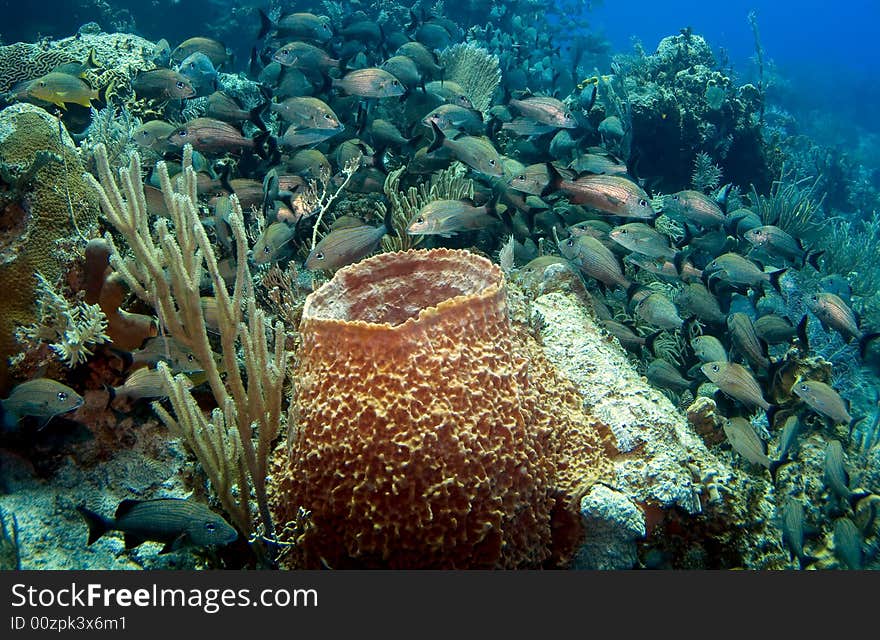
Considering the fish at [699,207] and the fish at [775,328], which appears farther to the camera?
the fish at [699,207]

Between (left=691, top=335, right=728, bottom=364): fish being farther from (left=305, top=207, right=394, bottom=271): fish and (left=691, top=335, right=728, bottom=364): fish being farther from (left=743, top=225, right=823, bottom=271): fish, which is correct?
(left=305, top=207, right=394, bottom=271): fish

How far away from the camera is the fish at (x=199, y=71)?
25.5 ft

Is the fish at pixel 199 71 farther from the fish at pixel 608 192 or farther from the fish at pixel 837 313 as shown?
the fish at pixel 837 313

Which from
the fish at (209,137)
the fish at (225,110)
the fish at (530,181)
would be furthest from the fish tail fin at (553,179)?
the fish at (225,110)

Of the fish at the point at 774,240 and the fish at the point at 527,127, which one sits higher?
the fish at the point at 527,127

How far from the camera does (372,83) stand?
22.2 ft

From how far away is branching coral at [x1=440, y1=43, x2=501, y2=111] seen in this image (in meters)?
10.1

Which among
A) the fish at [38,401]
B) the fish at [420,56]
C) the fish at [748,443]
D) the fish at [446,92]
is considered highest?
the fish at [420,56]

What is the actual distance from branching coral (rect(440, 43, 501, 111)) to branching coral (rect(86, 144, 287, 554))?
8696 millimetres

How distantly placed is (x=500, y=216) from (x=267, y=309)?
2460 millimetres

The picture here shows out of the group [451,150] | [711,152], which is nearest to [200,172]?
[451,150]

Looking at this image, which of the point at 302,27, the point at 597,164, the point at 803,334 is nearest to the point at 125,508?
the point at 803,334

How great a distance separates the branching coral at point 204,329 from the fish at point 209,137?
11.3ft

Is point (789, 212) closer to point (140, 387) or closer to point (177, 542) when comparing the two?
point (140, 387)
